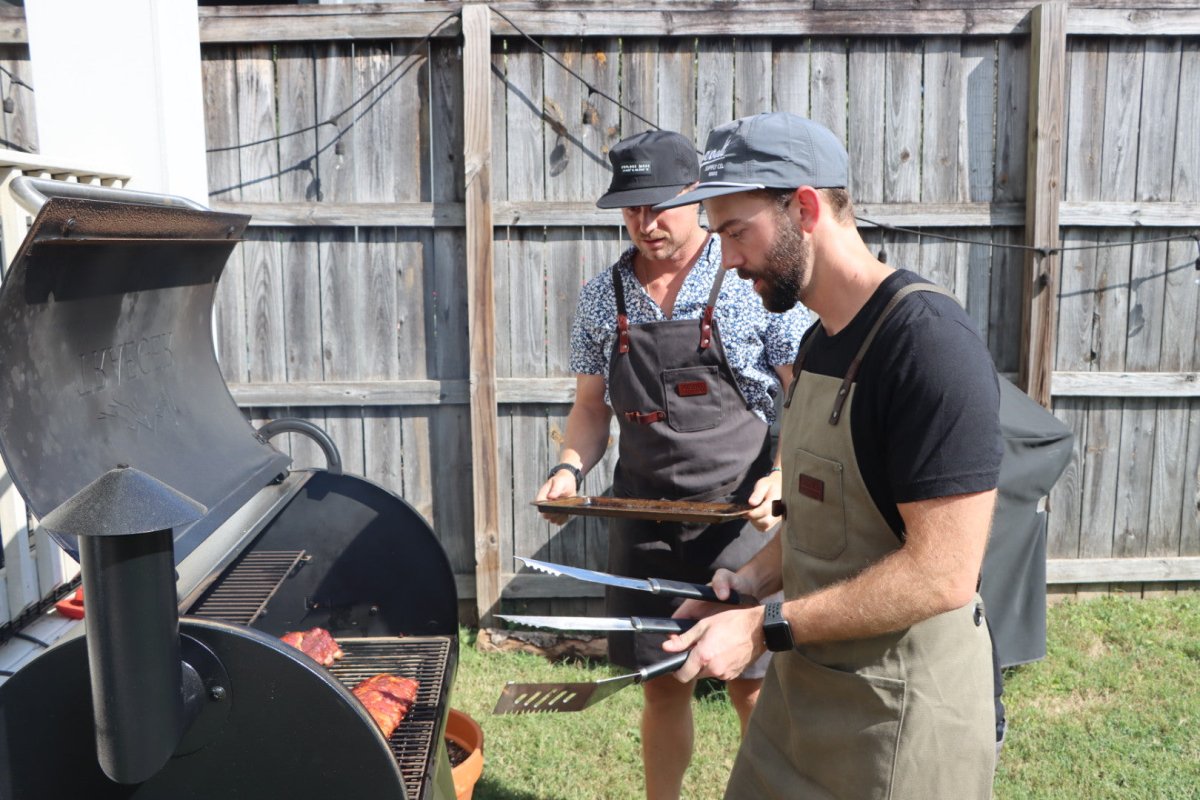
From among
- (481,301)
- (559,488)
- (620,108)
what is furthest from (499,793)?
(620,108)

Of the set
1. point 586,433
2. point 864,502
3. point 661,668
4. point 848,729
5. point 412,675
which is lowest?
point 412,675

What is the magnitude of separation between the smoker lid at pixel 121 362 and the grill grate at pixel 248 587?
21 cm

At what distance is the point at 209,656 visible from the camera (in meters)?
1.59

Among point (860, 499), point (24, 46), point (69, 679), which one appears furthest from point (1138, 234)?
point (24, 46)

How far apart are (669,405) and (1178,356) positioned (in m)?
2.95

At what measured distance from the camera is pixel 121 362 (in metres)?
2.16

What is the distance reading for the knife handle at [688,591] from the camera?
2.00 metres

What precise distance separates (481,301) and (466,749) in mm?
1898

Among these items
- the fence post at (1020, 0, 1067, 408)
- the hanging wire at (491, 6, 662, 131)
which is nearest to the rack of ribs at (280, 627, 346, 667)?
the hanging wire at (491, 6, 662, 131)

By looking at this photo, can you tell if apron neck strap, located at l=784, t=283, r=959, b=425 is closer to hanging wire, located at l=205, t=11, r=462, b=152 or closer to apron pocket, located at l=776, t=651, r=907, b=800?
apron pocket, located at l=776, t=651, r=907, b=800

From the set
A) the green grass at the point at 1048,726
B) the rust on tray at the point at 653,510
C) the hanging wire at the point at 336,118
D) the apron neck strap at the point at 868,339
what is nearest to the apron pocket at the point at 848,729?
the apron neck strap at the point at 868,339

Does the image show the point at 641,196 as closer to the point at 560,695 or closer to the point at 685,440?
the point at 685,440

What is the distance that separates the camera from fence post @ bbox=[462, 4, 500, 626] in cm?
415

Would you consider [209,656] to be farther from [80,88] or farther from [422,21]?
[422,21]
